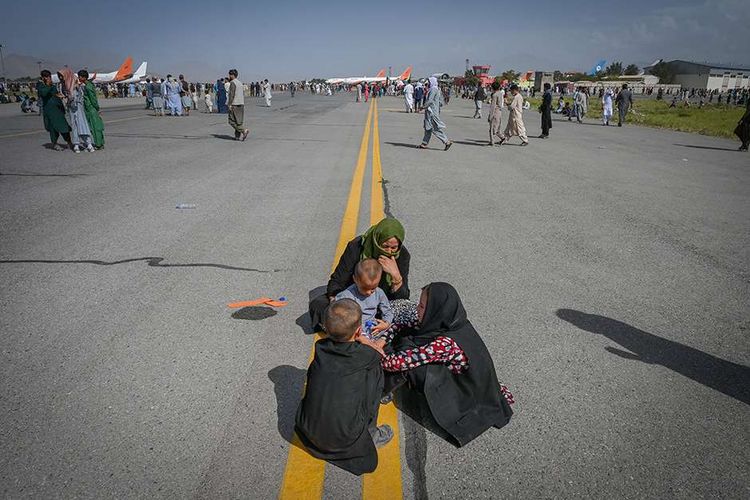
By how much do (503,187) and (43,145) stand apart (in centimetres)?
1155

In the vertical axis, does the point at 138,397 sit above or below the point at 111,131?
below

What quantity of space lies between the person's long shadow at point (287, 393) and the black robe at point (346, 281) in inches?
19.2

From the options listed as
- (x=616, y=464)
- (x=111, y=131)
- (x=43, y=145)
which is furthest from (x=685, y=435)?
(x=111, y=131)

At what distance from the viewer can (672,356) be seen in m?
3.23

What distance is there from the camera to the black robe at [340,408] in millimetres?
2207

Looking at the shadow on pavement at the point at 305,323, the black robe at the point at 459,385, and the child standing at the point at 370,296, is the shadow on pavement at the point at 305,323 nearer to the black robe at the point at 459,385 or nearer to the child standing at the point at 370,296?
the child standing at the point at 370,296

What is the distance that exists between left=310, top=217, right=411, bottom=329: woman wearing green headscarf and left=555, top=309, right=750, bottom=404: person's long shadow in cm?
139

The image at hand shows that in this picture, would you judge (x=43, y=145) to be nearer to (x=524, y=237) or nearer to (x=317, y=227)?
(x=317, y=227)

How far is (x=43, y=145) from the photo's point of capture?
1187 cm

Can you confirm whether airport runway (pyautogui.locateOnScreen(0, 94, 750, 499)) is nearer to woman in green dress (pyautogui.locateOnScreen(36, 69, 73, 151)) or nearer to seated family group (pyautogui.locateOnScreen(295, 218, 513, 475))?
seated family group (pyautogui.locateOnScreen(295, 218, 513, 475))

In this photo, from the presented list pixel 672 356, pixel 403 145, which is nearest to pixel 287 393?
pixel 672 356


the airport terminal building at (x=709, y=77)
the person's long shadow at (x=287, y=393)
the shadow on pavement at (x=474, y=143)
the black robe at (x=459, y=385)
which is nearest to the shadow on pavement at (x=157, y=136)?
the shadow on pavement at (x=474, y=143)

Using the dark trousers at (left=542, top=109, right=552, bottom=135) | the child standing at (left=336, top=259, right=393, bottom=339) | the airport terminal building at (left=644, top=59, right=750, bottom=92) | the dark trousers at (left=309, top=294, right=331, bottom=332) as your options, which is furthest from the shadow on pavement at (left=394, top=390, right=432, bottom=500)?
the airport terminal building at (left=644, top=59, right=750, bottom=92)

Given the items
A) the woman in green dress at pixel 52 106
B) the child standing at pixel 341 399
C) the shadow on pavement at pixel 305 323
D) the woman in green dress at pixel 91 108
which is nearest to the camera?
the child standing at pixel 341 399
